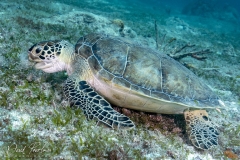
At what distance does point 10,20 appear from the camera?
6.97m

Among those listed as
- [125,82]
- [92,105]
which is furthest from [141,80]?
[92,105]

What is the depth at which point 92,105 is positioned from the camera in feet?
10.4

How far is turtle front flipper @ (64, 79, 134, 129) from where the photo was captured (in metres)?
2.97

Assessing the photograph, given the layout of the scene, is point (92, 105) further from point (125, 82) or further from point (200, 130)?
point (200, 130)

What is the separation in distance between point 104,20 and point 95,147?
8512 millimetres

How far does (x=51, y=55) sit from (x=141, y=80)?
1877 millimetres

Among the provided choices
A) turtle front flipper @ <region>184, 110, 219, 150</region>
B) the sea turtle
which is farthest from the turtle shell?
turtle front flipper @ <region>184, 110, 219, 150</region>

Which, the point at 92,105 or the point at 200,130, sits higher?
the point at 92,105

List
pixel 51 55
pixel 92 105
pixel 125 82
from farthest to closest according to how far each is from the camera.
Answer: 1. pixel 51 55
2. pixel 125 82
3. pixel 92 105

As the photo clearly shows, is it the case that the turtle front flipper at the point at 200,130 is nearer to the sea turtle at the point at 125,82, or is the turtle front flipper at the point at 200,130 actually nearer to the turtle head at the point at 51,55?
Answer: the sea turtle at the point at 125,82

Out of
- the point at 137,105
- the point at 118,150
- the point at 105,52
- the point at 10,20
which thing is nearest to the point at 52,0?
the point at 10,20

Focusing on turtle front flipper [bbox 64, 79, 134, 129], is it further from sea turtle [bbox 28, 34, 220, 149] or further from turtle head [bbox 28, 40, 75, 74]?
turtle head [bbox 28, 40, 75, 74]

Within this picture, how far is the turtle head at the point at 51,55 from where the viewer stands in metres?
3.78

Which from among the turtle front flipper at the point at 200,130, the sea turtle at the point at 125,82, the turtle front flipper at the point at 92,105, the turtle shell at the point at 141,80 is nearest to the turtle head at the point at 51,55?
the sea turtle at the point at 125,82
